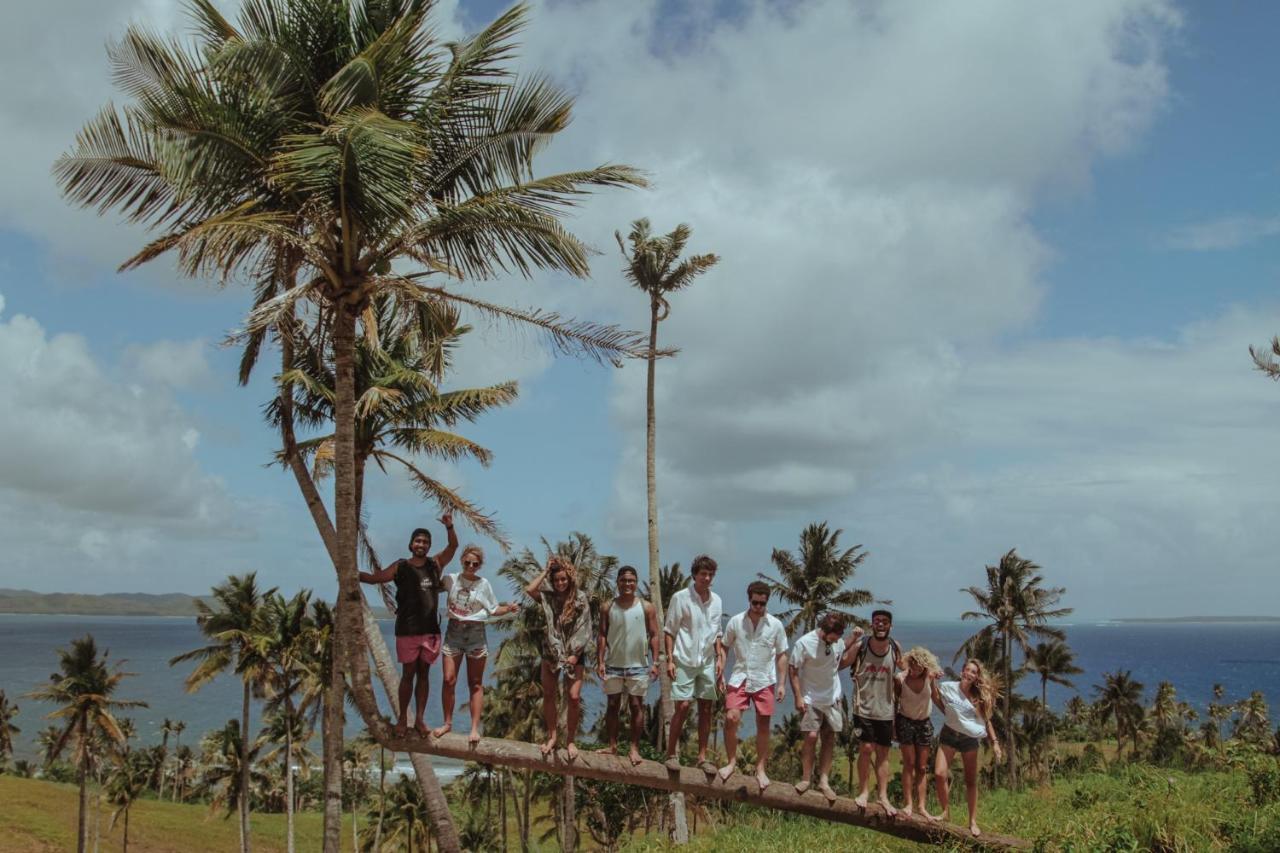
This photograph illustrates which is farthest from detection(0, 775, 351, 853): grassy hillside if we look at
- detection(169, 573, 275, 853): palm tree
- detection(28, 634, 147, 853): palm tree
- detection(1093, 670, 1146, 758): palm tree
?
detection(1093, 670, 1146, 758): palm tree

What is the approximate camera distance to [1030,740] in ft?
201

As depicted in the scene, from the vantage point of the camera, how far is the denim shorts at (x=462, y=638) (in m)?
9.72

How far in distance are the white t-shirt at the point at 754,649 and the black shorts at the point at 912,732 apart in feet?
5.46

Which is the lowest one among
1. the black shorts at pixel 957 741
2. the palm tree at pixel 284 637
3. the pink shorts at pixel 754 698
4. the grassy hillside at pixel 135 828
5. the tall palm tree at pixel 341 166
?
the grassy hillside at pixel 135 828

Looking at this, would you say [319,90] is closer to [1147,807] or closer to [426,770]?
[426,770]

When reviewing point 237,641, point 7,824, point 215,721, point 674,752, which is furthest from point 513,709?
point 215,721

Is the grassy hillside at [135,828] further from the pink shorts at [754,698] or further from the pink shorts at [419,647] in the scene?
the pink shorts at [754,698]

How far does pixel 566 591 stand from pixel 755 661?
2051 mm

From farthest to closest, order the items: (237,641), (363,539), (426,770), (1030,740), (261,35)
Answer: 1. (1030,740)
2. (237,641)
3. (363,539)
4. (426,770)
5. (261,35)

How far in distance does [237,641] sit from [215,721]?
131952 millimetres

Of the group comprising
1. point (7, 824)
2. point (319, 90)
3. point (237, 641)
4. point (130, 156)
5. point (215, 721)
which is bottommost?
point (215, 721)

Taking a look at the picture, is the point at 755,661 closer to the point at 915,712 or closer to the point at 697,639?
the point at 697,639

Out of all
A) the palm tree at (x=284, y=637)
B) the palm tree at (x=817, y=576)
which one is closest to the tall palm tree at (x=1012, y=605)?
the palm tree at (x=817, y=576)

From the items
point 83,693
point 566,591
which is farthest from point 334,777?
point 83,693
